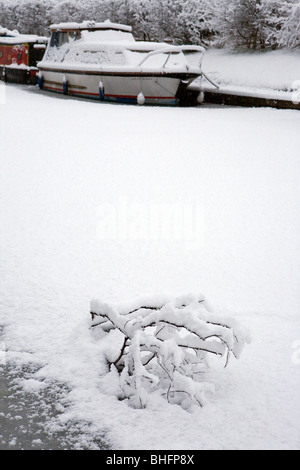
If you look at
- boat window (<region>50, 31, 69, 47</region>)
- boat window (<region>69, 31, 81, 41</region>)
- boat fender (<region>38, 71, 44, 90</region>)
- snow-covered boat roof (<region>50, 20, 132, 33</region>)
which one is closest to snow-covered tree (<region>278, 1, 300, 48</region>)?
snow-covered boat roof (<region>50, 20, 132, 33</region>)

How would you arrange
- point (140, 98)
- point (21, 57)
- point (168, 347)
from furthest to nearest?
point (21, 57) → point (140, 98) → point (168, 347)

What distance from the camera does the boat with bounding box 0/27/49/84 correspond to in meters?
20.8

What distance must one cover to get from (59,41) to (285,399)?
59.1ft

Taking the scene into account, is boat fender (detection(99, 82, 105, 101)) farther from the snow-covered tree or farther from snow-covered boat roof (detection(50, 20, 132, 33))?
the snow-covered tree

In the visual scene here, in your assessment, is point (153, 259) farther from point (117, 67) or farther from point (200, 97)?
point (200, 97)

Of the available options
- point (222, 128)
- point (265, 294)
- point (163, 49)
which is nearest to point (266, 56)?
point (163, 49)

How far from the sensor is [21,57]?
2111 cm

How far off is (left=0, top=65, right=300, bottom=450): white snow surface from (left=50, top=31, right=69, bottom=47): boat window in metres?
8.98

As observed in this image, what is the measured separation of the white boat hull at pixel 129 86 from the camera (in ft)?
48.9

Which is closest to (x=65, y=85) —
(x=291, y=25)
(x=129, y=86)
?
(x=129, y=86)

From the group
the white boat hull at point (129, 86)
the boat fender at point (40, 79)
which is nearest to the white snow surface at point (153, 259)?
the white boat hull at point (129, 86)

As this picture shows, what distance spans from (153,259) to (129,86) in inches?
467

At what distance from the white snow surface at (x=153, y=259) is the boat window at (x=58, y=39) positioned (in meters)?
8.98

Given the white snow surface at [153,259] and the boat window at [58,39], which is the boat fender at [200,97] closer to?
the boat window at [58,39]
